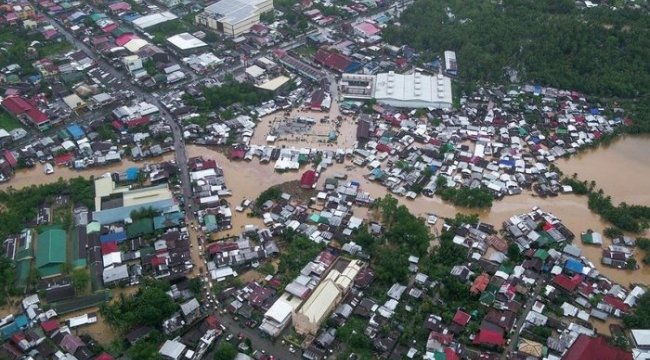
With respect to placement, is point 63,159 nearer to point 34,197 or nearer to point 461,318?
point 34,197

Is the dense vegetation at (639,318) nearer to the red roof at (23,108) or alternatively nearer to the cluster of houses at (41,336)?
the cluster of houses at (41,336)

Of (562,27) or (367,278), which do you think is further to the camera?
(562,27)

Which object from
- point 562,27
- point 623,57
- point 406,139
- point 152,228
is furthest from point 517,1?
point 152,228

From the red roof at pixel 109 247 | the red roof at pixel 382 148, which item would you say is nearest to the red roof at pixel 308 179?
A: the red roof at pixel 382 148

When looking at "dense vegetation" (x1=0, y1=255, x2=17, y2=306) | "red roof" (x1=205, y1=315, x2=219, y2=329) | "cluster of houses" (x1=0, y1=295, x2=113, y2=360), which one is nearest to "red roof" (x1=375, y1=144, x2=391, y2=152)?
"red roof" (x1=205, y1=315, x2=219, y2=329)

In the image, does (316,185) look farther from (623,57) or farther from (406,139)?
(623,57)

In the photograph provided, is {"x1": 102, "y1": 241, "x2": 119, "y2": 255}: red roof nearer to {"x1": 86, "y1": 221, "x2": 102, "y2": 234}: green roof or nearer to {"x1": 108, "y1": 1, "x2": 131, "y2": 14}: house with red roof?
{"x1": 86, "y1": 221, "x2": 102, "y2": 234}: green roof
